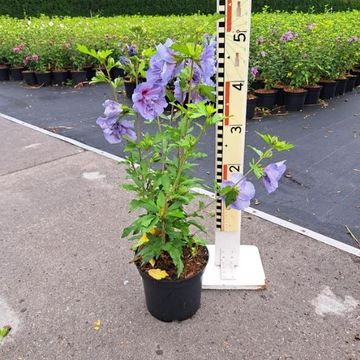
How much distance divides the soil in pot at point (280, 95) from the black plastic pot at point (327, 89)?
771mm

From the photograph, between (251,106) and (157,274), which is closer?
(157,274)

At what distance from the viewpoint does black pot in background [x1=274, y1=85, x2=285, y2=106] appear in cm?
612

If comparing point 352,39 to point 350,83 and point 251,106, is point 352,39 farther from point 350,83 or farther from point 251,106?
point 251,106

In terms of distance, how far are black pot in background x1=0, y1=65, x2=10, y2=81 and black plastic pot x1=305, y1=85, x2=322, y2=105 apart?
21.9 ft

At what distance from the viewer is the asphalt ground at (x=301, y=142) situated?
3328 mm

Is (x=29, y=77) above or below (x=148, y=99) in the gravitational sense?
below

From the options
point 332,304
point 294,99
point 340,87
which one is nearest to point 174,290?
point 332,304

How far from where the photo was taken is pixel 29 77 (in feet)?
28.3

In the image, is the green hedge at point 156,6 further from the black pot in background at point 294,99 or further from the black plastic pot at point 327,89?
the black pot in background at point 294,99

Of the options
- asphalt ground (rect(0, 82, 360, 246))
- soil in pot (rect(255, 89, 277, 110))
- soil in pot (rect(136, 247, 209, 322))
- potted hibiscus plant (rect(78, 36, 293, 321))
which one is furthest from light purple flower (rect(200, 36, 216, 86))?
soil in pot (rect(255, 89, 277, 110))

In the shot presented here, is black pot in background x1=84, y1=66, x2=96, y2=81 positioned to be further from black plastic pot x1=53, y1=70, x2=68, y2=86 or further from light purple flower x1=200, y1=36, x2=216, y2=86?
light purple flower x1=200, y1=36, x2=216, y2=86

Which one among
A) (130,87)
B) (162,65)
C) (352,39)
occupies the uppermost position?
(162,65)

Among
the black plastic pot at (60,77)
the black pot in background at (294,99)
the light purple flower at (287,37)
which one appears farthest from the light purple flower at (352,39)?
the black plastic pot at (60,77)

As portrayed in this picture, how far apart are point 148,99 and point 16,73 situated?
27.7 ft
